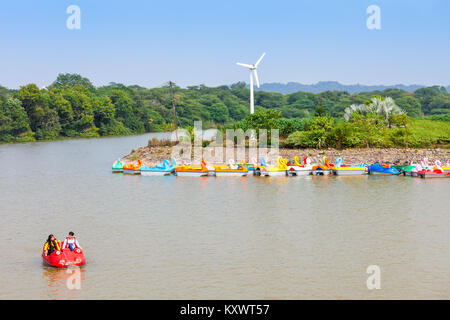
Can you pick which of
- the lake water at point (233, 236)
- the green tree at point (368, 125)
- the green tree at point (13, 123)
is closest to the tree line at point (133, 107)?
the green tree at point (13, 123)

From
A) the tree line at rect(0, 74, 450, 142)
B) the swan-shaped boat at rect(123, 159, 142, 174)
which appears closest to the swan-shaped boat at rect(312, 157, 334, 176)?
the swan-shaped boat at rect(123, 159, 142, 174)

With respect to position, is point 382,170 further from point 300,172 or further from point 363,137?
point 363,137

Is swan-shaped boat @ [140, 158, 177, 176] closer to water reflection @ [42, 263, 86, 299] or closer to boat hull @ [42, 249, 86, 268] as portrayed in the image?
water reflection @ [42, 263, 86, 299]

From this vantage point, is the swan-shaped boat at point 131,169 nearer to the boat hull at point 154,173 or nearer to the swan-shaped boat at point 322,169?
the boat hull at point 154,173

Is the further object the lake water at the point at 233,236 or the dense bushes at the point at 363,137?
the dense bushes at the point at 363,137

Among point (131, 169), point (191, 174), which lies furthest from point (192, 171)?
point (131, 169)
